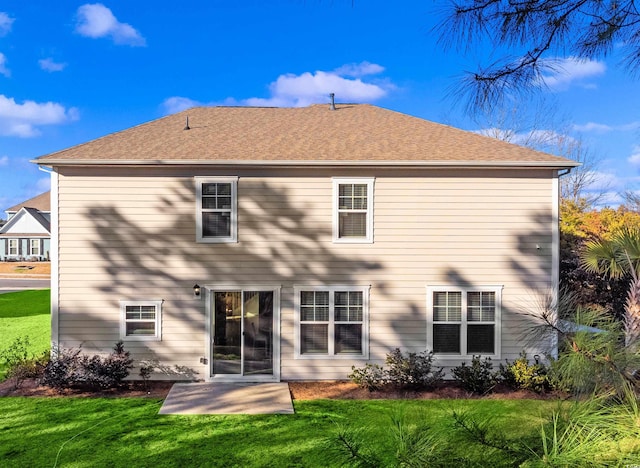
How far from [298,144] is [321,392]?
6.00 meters

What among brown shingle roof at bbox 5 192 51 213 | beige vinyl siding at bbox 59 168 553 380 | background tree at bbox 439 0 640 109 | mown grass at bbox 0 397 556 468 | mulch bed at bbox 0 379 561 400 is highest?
brown shingle roof at bbox 5 192 51 213

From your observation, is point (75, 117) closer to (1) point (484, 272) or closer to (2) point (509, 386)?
(1) point (484, 272)

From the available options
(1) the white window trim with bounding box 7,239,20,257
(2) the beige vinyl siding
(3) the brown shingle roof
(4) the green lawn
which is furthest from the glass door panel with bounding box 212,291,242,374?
(3) the brown shingle roof

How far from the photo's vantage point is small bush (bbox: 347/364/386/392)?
347 inches

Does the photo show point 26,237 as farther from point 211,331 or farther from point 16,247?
point 211,331

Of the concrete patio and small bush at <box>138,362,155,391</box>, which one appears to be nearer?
the concrete patio

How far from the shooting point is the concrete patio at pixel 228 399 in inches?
298

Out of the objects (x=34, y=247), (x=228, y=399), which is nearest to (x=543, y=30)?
(x=228, y=399)

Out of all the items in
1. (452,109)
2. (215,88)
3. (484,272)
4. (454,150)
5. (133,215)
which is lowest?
(484,272)

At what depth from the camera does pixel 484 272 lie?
31.2 ft

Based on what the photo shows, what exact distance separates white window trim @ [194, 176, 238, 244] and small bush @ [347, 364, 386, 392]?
423 centimetres

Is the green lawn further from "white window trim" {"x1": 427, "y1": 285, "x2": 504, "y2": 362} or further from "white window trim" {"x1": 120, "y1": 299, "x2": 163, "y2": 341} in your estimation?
"white window trim" {"x1": 427, "y1": 285, "x2": 504, "y2": 362}

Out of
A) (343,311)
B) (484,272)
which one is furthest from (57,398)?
(484,272)

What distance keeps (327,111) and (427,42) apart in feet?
32.6
